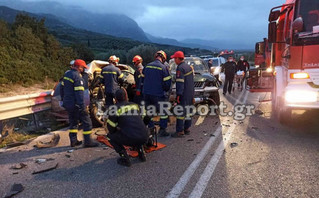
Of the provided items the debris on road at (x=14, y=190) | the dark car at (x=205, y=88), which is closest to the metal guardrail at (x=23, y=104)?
the debris on road at (x=14, y=190)

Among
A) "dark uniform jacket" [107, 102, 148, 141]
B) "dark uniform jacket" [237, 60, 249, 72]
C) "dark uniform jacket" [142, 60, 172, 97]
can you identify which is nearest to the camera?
"dark uniform jacket" [107, 102, 148, 141]

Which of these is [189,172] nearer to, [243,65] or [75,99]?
[75,99]

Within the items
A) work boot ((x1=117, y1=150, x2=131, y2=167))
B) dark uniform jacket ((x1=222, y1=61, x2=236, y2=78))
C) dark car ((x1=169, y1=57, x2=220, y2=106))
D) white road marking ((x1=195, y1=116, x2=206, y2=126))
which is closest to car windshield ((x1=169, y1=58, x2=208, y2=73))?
dark car ((x1=169, y1=57, x2=220, y2=106))

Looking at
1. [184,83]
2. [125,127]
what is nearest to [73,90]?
[125,127]

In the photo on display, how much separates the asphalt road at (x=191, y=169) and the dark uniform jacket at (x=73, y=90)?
0.90 metres

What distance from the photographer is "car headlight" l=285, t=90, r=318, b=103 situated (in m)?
4.82

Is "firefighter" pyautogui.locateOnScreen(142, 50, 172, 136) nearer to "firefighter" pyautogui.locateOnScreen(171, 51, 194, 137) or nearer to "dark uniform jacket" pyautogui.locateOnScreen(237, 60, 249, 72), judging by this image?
"firefighter" pyautogui.locateOnScreen(171, 51, 194, 137)

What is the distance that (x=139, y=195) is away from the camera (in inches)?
121

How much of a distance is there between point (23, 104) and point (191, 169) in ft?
13.6

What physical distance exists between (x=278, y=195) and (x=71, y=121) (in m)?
3.92

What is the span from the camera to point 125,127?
3.98 metres

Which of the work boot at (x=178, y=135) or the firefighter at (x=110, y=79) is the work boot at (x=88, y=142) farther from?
the work boot at (x=178, y=135)

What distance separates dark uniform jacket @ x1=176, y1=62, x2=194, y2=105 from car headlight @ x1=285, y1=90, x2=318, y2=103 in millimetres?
2011

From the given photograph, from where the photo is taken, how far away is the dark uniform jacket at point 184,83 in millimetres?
5547
